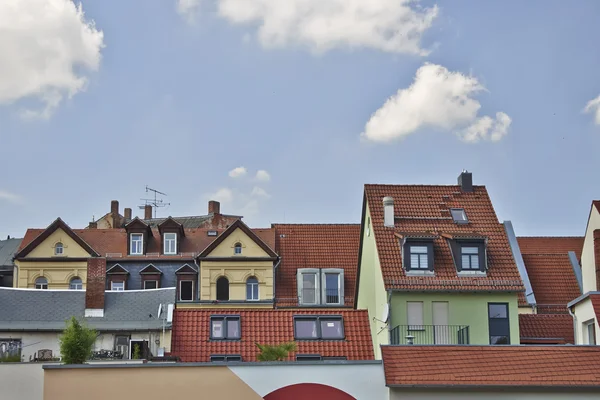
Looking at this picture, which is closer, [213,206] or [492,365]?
[492,365]

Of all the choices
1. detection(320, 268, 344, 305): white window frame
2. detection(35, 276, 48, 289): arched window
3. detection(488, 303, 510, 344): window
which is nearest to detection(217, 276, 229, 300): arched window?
detection(320, 268, 344, 305): white window frame

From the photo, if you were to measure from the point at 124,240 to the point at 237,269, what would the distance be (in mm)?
7396

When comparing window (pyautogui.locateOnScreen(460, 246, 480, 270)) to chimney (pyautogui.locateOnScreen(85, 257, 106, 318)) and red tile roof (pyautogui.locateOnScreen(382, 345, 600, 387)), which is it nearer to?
red tile roof (pyautogui.locateOnScreen(382, 345, 600, 387))

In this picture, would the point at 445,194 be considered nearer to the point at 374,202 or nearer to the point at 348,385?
the point at 374,202

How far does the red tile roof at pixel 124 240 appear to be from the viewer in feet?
182

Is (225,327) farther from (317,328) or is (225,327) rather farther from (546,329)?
(546,329)

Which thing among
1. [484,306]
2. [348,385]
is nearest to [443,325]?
[484,306]

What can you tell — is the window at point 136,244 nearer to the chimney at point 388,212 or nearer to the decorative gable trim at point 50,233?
the decorative gable trim at point 50,233

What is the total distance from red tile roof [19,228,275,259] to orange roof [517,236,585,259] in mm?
15355

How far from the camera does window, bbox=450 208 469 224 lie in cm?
4462

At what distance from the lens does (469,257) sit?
41750 mm

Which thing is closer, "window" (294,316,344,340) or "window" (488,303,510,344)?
"window" (488,303,510,344)

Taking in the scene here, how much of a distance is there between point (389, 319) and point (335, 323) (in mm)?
3426

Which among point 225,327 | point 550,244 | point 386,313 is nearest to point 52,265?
point 225,327
